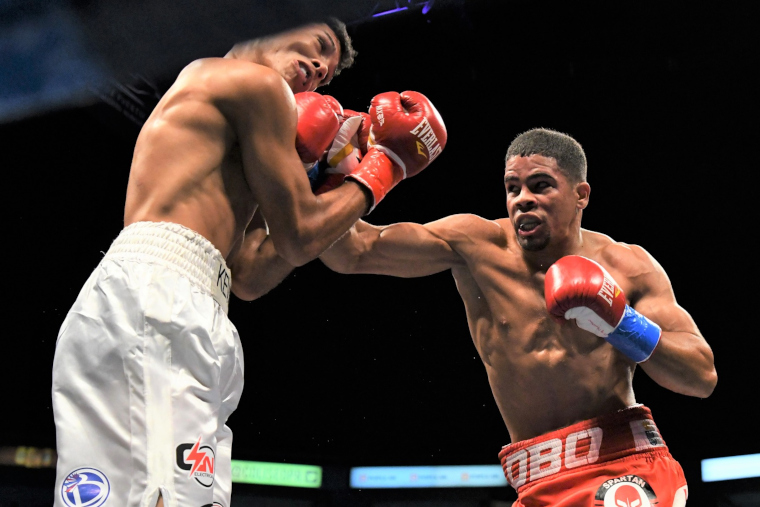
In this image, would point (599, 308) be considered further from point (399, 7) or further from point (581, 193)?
point (399, 7)

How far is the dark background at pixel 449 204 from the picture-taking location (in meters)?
6.25

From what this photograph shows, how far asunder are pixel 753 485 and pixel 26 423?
6892 millimetres

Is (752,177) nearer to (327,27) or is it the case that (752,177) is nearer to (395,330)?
(395,330)

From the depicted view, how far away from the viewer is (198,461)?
1407 mm

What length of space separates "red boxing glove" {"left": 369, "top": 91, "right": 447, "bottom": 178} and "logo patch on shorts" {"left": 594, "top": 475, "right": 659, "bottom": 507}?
1138 millimetres

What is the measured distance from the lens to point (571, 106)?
294 inches

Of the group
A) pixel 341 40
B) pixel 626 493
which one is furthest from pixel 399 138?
pixel 626 493

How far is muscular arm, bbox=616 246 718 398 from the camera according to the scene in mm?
2312

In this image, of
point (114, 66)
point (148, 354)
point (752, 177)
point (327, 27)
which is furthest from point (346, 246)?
point (752, 177)

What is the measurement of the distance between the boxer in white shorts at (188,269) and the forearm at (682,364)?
3.47 feet

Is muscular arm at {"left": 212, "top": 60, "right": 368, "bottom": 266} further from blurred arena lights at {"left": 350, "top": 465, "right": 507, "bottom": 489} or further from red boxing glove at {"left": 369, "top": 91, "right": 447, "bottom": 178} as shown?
blurred arena lights at {"left": 350, "top": 465, "right": 507, "bottom": 489}

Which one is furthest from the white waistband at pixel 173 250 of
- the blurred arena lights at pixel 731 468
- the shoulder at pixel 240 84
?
the blurred arena lights at pixel 731 468

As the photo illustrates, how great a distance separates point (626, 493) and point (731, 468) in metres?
5.41

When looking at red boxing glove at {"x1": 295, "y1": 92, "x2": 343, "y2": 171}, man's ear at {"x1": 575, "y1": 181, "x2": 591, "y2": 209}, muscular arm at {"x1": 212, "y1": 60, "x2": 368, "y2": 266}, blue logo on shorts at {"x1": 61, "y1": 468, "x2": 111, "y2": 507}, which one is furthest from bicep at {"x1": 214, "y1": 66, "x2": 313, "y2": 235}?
man's ear at {"x1": 575, "y1": 181, "x2": 591, "y2": 209}
